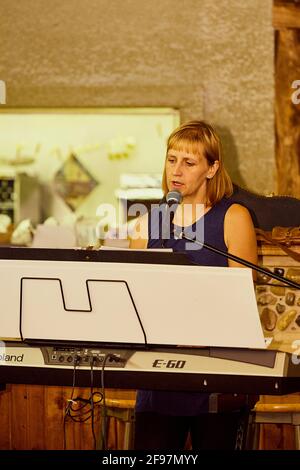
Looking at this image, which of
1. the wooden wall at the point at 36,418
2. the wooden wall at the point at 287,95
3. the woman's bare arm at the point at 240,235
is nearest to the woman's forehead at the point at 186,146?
the woman's bare arm at the point at 240,235

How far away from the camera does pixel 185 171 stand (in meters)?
2.76

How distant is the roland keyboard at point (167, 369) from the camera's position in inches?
90.2

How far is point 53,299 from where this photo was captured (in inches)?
91.6

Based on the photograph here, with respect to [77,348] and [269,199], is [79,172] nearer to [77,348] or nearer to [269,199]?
[269,199]

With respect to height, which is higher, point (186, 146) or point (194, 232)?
point (186, 146)

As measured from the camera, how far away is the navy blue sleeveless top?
8.37 feet

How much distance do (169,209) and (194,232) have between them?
0.24m

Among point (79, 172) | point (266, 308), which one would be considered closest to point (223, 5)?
point (79, 172)
